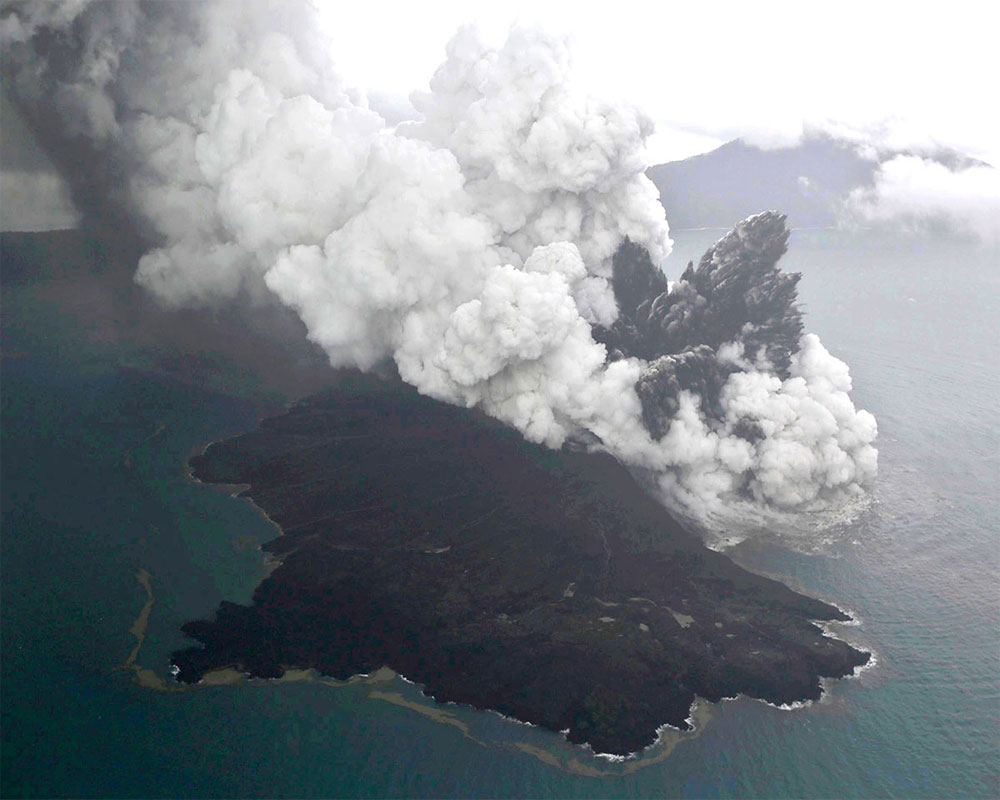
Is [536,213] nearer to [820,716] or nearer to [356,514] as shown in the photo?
[356,514]

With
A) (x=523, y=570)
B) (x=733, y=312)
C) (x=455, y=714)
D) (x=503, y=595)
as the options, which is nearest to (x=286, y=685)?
(x=455, y=714)

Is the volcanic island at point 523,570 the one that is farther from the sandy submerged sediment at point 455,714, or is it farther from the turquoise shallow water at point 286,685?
the turquoise shallow water at point 286,685

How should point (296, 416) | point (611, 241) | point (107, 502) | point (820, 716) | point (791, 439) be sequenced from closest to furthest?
point (820, 716) < point (107, 502) < point (791, 439) < point (296, 416) < point (611, 241)

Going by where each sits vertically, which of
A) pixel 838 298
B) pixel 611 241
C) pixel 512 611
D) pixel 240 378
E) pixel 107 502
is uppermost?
pixel 611 241

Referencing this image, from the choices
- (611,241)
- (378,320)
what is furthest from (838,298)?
(378,320)

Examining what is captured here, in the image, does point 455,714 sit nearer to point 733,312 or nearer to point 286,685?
point 286,685

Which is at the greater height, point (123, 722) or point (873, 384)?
point (123, 722)

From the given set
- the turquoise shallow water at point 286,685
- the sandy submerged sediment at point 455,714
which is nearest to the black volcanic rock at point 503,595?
the sandy submerged sediment at point 455,714
